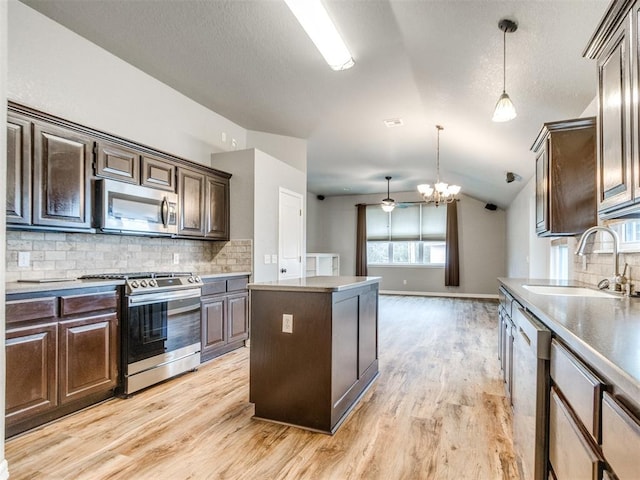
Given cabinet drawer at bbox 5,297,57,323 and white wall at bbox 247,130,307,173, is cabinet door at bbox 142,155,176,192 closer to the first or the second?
cabinet drawer at bbox 5,297,57,323

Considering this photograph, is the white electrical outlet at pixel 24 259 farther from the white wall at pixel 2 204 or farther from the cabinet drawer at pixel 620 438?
the cabinet drawer at pixel 620 438

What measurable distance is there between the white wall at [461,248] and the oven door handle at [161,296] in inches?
287

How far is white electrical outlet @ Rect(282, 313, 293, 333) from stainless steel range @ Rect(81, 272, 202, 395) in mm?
1358

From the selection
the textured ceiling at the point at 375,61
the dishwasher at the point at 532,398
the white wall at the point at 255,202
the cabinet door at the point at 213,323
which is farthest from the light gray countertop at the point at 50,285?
the dishwasher at the point at 532,398

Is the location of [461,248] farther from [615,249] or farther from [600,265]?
[615,249]

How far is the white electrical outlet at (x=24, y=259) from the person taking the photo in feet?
9.19

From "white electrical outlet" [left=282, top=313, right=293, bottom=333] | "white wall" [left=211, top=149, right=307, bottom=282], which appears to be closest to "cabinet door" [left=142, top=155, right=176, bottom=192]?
"white wall" [left=211, top=149, right=307, bottom=282]

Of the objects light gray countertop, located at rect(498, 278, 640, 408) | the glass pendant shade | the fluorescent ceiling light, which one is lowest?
light gray countertop, located at rect(498, 278, 640, 408)

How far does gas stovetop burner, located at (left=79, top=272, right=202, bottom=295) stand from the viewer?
3020 millimetres

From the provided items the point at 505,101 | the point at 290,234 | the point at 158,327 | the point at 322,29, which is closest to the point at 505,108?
the point at 505,101

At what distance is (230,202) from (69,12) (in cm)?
244

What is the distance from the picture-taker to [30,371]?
2348mm

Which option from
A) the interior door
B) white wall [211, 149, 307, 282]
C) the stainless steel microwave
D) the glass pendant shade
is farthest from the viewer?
the interior door

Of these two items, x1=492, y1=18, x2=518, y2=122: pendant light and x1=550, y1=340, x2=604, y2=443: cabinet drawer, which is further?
x1=492, y1=18, x2=518, y2=122: pendant light
